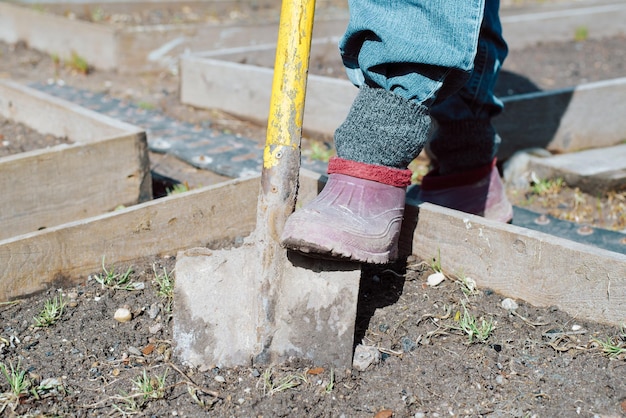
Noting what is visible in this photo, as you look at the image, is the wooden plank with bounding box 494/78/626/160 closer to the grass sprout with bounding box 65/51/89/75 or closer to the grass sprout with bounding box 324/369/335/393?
the grass sprout with bounding box 324/369/335/393

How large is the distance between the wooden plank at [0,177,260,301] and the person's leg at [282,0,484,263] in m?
0.59

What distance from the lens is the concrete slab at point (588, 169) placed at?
341 centimetres

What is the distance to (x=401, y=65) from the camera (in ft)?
6.75

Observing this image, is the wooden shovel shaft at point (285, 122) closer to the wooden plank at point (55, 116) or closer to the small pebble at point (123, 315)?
the small pebble at point (123, 315)

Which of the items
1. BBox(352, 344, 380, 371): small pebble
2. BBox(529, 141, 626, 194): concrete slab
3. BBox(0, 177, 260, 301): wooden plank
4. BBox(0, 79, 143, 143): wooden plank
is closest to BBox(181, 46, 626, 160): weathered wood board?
BBox(529, 141, 626, 194): concrete slab

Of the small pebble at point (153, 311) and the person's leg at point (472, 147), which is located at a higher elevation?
the person's leg at point (472, 147)

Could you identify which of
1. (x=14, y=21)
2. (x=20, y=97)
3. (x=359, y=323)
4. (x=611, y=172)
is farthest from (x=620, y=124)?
(x=14, y=21)

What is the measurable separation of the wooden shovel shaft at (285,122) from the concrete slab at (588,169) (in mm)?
1861

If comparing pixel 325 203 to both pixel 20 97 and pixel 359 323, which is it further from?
pixel 20 97

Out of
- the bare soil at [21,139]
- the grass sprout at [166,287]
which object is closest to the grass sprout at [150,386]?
the grass sprout at [166,287]

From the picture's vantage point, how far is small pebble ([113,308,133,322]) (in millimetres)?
2145

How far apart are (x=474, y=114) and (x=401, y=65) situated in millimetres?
793

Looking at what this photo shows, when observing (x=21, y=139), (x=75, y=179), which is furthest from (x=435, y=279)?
(x=21, y=139)

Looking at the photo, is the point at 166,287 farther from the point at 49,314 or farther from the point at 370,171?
the point at 370,171
